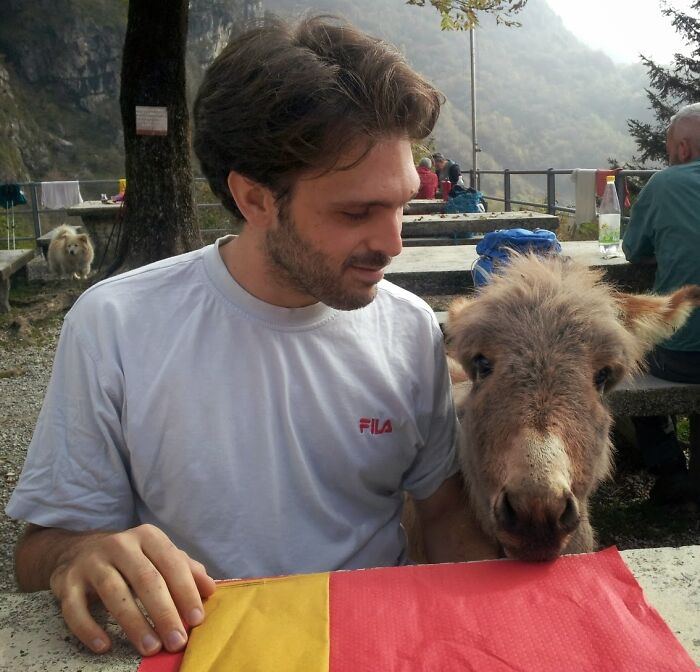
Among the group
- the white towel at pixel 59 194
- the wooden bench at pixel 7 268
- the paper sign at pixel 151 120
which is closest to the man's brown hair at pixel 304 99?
the paper sign at pixel 151 120

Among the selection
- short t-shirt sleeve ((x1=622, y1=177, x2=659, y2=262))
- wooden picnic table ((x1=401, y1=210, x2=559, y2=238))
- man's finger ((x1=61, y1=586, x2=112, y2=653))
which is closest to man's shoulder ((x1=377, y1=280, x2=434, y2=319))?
man's finger ((x1=61, y1=586, x2=112, y2=653))

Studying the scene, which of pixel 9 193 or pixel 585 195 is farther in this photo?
pixel 9 193

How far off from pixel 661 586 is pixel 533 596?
214 millimetres

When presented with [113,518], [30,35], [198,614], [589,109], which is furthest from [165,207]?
[589,109]

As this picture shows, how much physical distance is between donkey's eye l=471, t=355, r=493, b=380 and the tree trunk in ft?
23.2

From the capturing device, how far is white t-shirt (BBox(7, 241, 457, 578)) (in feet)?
5.16

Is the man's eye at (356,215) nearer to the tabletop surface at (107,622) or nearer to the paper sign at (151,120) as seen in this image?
the tabletop surface at (107,622)

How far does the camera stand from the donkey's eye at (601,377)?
2104mm

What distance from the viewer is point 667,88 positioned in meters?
24.0

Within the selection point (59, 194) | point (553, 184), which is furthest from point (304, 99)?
point (59, 194)

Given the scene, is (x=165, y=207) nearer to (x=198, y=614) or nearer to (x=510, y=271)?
(x=510, y=271)

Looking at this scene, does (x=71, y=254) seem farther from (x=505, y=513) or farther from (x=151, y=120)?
(x=505, y=513)

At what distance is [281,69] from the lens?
1.65 metres

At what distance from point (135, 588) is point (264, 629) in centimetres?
22
